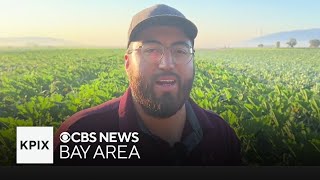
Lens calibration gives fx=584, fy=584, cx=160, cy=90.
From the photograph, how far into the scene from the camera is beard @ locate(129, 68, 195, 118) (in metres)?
4.11

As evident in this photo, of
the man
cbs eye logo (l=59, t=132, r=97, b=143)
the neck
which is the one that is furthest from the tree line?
cbs eye logo (l=59, t=132, r=97, b=143)

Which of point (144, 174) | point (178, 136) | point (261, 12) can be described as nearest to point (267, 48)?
point (261, 12)

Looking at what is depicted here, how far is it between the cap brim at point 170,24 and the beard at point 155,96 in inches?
11.6

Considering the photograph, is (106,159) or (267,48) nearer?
(106,159)

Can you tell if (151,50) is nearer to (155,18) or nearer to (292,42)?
(155,18)

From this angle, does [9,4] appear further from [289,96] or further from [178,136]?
[289,96]

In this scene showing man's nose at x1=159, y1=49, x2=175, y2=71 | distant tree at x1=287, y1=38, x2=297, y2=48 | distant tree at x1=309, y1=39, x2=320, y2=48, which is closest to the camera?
man's nose at x1=159, y1=49, x2=175, y2=71

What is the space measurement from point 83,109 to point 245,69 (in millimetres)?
1409

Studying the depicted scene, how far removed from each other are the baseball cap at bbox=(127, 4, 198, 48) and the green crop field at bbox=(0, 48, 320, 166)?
19 cm

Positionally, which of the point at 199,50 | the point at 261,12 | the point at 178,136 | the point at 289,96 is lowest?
the point at 178,136

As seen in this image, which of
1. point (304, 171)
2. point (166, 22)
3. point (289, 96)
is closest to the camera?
point (166, 22)

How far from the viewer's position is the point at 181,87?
414 centimetres

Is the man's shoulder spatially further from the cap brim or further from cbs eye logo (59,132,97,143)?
the cap brim

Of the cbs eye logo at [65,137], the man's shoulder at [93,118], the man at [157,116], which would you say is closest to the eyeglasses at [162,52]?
the man at [157,116]
